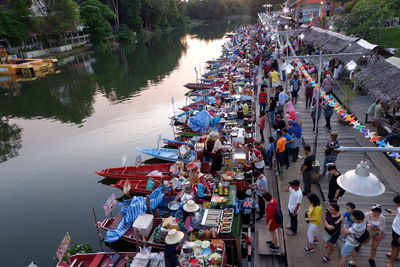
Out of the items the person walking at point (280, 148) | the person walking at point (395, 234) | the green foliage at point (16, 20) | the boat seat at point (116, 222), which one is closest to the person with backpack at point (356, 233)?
the person walking at point (395, 234)

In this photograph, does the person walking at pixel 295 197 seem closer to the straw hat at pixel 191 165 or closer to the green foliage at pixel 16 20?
the straw hat at pixel 191 165

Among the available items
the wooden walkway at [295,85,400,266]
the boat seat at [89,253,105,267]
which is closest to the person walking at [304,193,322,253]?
the wooden walkway at [295,85,400,266]

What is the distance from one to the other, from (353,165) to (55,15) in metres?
58.9

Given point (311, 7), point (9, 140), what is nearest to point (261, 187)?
point (9, 140)

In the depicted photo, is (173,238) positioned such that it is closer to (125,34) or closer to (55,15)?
(55,15)

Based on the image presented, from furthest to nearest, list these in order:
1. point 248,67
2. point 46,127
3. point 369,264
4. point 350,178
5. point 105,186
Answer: point 248,67, point 46,127, point 105,186, point 369,264, point 350,178

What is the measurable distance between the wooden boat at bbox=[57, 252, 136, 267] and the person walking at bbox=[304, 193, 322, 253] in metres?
5.03

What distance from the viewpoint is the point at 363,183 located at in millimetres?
4066

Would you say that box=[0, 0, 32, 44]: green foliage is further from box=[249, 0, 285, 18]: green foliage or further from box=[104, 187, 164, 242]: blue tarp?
box=[249, 0, 285, 18]: green foliage

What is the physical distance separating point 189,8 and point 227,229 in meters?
132

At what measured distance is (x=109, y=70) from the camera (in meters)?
44.6

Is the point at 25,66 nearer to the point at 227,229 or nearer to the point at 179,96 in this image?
the point at 179,96

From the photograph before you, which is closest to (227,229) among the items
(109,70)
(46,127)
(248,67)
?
(46,127)

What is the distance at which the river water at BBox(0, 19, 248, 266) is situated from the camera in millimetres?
12133
